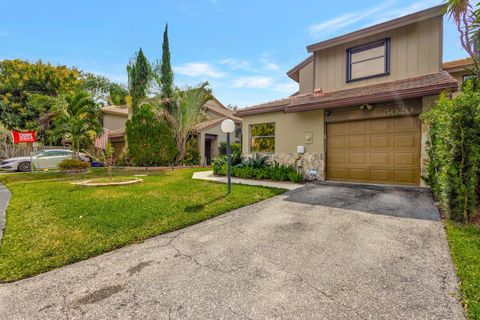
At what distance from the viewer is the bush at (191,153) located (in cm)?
1641

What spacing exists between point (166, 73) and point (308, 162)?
1269 cm

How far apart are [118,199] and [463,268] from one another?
696 centimetres

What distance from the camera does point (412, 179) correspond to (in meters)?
7.26

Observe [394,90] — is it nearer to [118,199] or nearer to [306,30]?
[306,30]

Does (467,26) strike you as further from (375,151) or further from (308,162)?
(308,162)

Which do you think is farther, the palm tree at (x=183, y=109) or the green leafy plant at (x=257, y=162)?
the palm tree at (x=183, y=109)

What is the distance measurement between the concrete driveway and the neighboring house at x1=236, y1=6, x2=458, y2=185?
373 cm

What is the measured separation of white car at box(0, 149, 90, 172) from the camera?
1361 cm

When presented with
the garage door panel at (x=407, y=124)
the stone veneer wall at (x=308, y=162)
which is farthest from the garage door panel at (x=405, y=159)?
the stone veneer wall at (x=308, y=162)

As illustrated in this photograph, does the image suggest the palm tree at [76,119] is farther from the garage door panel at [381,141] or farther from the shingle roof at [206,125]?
the garage door panel at [381,141]

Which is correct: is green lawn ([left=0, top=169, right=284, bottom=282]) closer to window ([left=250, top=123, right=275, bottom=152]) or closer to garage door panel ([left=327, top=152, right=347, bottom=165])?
garage door panel ([left=327, top=152, right=347, bottom=165])

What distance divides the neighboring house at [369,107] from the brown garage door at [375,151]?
26 millimetres

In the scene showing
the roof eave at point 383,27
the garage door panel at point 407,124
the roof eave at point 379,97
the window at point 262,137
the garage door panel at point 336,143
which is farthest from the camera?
the window at point 262,137

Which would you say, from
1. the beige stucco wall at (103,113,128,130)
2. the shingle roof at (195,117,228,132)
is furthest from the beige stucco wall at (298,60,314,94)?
the beige stucco wall at (103,113,128,130)
